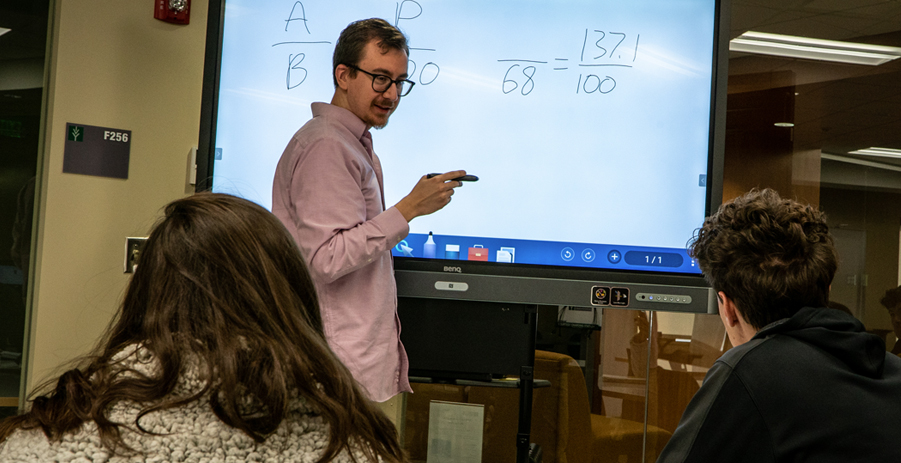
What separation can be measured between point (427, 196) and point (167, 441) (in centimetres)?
113

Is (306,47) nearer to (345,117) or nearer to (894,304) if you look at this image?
(345,117)

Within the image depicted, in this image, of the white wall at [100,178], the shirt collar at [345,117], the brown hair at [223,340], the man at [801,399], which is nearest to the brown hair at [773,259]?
the man at [801,399]

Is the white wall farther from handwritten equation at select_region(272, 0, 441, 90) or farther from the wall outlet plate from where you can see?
handwritten equation at select_region(272, 0, 441, 90)

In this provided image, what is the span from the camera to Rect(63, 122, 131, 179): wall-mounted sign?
226 centimetres

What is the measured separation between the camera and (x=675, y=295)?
6.62ft

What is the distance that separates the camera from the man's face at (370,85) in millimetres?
1773

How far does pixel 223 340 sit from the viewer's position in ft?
2.27

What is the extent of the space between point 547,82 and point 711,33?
1.67 ft

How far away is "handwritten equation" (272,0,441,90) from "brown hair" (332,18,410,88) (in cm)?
26

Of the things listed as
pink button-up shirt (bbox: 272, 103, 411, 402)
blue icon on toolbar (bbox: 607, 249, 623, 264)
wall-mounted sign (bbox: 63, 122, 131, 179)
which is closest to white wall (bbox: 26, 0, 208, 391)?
wall-mounted sign (bbox: 63, 122, 131, 179)

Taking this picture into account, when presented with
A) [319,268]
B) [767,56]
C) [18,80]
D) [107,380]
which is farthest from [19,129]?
[767,56]

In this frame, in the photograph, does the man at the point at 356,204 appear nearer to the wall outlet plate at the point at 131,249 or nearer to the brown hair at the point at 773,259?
the brown hair at the point at 773,259

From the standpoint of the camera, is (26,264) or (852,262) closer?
(26,264)

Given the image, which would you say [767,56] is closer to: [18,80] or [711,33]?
[711,33]
